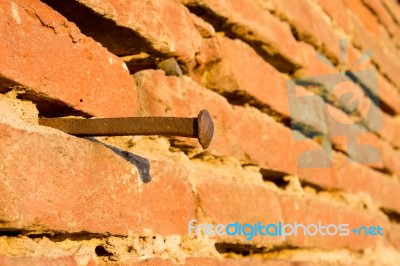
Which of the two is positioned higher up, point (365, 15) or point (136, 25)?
point (365, 15)

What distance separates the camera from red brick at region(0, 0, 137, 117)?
685mm

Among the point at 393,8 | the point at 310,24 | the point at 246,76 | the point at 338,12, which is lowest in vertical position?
the point at 246,76

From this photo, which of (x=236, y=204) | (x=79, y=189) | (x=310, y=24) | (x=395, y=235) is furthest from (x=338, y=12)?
(x=79, y=189)

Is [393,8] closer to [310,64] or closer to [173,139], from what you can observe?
[310,64]

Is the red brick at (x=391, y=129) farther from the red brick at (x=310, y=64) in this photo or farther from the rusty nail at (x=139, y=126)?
the rusty nail at (x=139, y=126)

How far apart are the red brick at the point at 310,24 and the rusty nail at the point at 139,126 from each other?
615 mm

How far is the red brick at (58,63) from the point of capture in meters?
0.68

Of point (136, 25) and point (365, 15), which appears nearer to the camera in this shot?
point (136, 25)

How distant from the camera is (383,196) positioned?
5.56ft

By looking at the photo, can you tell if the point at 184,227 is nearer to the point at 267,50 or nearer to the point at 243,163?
the point at 243,163

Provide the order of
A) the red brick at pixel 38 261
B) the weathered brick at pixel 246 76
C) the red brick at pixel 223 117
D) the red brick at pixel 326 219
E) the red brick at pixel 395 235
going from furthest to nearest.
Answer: the red brick at pixel 395 235, the red brick at pixel 326 219, the weathered brick at pixel 246 76, the red brick at pixel 223 117, the red brick at pixel 38 261

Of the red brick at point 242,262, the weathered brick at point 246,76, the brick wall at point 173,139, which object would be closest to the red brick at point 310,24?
the brick wall at point 173,139

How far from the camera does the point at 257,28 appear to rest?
118cm

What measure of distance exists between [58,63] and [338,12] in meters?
1.06
